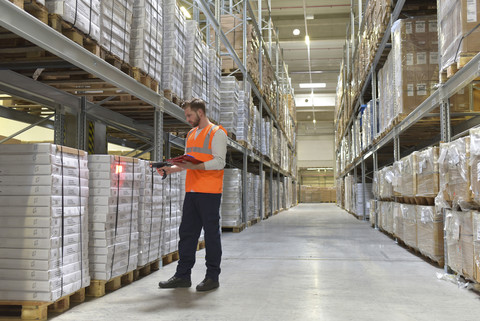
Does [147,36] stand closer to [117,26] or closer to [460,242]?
[117,26]

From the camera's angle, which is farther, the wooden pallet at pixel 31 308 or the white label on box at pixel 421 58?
the white label on box at pixel 421 58

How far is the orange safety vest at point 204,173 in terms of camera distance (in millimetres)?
3863

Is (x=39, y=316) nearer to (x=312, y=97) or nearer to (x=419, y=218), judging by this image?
(x=419, y=218)

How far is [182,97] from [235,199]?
3918mm

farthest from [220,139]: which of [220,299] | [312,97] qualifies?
[312,97]

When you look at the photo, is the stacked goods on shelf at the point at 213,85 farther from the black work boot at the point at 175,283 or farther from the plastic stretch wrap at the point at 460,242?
the plastic stretch wrap at the point at 460,242

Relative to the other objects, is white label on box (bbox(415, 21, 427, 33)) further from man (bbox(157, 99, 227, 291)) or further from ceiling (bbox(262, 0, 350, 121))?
ceiling (bbox(262, 0, 350, 121))

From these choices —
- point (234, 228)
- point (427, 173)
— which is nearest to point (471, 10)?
point (427, 173)

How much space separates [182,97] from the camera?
5785 millimetres

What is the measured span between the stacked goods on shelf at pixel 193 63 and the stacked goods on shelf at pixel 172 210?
1181 mm

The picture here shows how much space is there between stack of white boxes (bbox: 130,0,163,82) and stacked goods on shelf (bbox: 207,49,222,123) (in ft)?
7.10

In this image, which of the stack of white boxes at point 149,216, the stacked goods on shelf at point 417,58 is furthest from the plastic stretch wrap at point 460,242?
the stack of white boxes at point 149,216

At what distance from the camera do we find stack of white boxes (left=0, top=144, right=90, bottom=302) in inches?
116

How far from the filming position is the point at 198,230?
13.0 ft
